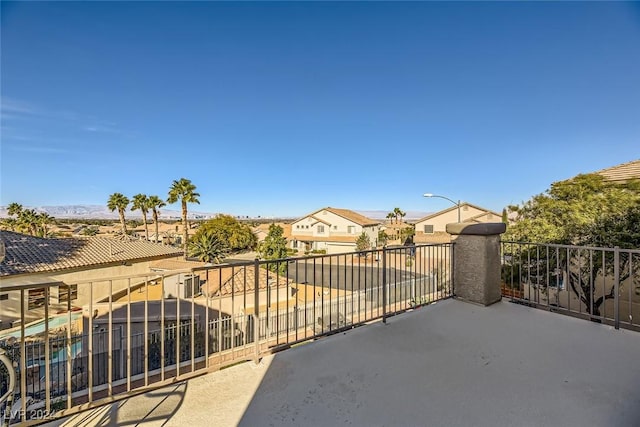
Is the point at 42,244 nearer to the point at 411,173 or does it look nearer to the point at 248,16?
the point at 248,16

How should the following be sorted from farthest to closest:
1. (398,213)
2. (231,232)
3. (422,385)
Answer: (398,213) < (231,232) < (422,385)

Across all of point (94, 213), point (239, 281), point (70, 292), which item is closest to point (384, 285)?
point (70, 292)

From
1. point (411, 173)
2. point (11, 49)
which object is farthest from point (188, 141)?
point (411, 173)

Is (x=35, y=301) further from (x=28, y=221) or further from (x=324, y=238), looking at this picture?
(x=28, y=221)

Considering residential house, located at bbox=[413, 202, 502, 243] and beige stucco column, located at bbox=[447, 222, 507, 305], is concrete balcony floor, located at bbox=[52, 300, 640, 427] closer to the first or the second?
beige stucco column, located at bbox=[447, 222, 507, 305]

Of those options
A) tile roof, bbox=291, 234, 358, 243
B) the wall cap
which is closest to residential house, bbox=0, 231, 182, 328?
the wall cap

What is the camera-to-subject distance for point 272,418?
5.46 feet

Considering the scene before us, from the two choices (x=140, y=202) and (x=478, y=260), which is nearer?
(x=478, y=260)

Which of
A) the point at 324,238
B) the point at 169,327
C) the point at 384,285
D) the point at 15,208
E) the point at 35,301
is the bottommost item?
the point at 324,238

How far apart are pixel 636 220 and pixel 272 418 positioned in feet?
27.8

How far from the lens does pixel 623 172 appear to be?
9102mm

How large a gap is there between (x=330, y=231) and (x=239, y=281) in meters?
21.1

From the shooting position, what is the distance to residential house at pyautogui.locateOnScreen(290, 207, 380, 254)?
3278 cm

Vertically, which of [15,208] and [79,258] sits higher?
[15,208]
